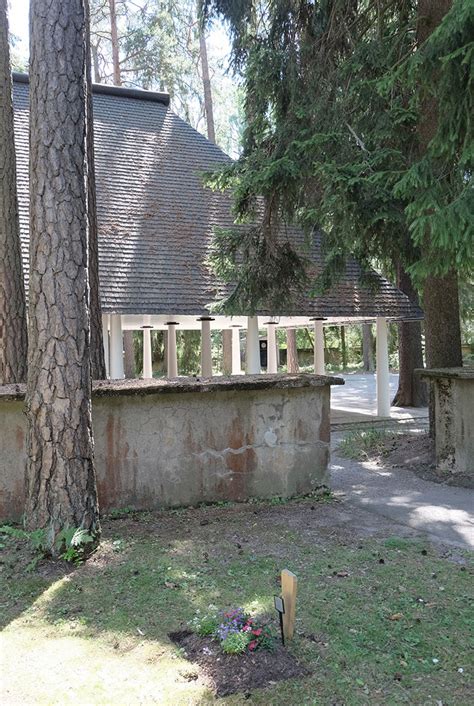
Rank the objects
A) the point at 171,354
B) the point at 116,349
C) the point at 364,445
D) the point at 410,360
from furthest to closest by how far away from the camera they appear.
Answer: the point at 171,354
the point at 410,360
the point at 116,349
the point at 364,445

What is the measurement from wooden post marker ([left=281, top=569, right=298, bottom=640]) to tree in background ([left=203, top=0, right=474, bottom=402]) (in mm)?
3400

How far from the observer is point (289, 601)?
9.87ft

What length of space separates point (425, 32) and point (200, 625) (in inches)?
295

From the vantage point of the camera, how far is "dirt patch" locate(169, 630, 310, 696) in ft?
8.97

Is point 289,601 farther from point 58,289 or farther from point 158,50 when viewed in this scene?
point 158,50

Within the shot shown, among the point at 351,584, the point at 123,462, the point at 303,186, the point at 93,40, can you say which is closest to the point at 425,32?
the point at 303,186

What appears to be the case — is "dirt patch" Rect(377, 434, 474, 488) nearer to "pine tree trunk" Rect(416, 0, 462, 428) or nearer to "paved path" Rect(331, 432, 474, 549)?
"paved path" Rect(331, 432, 474, 549)

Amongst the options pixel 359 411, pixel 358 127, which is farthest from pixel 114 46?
pixel 358 127

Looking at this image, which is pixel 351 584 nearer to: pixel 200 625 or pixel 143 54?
pixel 200 625

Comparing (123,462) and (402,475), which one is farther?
(402,475)

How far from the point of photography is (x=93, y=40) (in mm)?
25391

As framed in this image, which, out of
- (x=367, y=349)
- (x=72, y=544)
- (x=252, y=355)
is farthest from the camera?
(x=367, y=349)

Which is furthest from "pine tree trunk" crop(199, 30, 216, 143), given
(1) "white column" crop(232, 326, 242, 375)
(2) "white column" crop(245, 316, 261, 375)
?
(2) "white column" crop(245, 316, 261, 375)

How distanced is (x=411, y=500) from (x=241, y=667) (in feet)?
12.8
